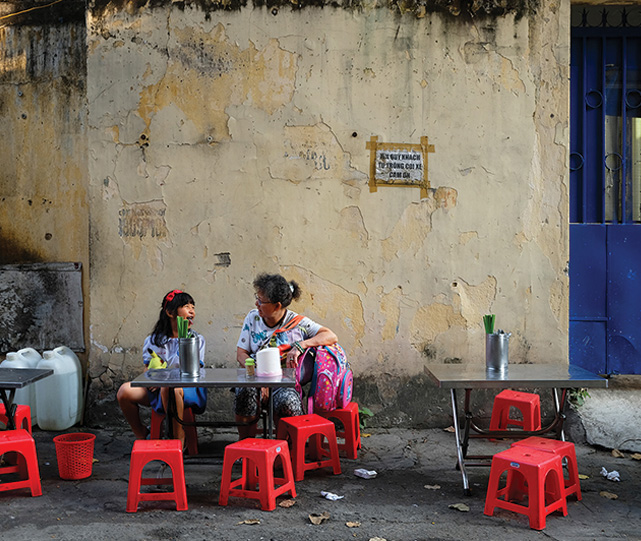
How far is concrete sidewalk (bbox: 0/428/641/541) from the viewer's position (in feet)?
12.4

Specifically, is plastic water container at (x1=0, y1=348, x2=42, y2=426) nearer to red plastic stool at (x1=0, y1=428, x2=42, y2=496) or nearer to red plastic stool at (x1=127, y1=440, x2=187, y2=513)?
red plastic stool at (x1=0, y1=428, x2=42, y2=496)

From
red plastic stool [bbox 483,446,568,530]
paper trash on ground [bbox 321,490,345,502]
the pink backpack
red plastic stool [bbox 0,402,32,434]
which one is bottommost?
paper trash on ground [bbox 321,490,345,502]

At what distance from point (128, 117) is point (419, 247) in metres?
2.75

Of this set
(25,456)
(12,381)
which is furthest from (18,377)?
(25,456)

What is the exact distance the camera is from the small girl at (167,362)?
16.3 ft

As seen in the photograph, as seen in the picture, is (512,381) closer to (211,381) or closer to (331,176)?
(211,381)

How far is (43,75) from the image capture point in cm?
646

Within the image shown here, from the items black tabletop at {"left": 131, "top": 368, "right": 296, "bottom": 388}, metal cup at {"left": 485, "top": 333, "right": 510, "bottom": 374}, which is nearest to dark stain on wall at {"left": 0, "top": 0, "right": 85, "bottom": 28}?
black tabletop at {"left": 131, "top": 368, "right": 296, "bottom": 388}

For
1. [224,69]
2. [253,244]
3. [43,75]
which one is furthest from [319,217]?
[43,75]

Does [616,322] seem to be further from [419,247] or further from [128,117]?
[128,117]

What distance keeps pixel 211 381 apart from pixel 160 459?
538mm

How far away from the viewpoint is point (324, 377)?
5082 millimetres

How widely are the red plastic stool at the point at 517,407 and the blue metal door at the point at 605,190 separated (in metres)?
1.04

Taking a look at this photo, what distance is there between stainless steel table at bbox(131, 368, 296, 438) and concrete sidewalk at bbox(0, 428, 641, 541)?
0.45 m
